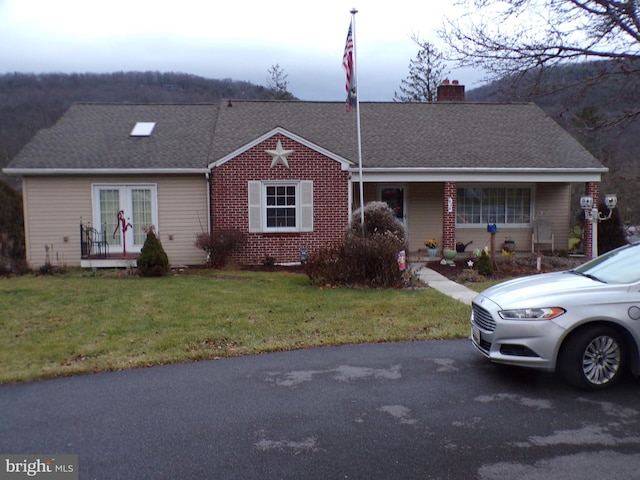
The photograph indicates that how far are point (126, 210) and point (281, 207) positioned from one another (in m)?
4.34

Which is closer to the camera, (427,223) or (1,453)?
(1,453)

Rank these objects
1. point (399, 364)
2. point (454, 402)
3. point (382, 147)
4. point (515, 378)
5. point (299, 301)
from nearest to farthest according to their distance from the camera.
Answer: point (454, 402)
point (515, 378)
point (399, 364)
point (299, 301)
point (382, 147)

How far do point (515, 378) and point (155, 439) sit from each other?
3646 millimetres

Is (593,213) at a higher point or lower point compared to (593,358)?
higher

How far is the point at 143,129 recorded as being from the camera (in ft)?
57.2

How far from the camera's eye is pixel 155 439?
4.38 m

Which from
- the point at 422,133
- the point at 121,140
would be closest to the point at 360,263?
the point at 422,133

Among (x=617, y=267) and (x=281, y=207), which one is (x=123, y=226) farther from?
(x=617, y=267)

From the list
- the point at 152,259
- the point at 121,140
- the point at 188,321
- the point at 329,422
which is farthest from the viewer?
the point at 121,140

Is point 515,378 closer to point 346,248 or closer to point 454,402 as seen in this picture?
point 454,402

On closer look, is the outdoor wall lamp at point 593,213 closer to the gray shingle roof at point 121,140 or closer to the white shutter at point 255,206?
the white shutter at point 255,206

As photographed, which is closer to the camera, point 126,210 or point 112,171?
point 112,171

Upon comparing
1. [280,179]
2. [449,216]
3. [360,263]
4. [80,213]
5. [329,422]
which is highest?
[280,179]

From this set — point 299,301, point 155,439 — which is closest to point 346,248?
point 299,301
